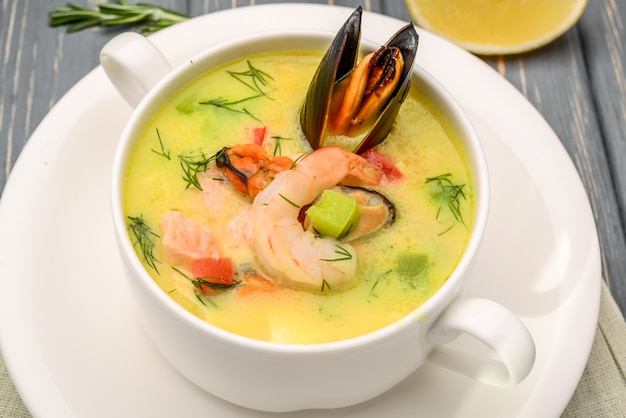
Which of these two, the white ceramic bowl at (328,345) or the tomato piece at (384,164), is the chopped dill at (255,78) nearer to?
the white ceramic bowl at (328,345)

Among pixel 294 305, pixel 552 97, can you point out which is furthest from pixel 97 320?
pixel 552 97

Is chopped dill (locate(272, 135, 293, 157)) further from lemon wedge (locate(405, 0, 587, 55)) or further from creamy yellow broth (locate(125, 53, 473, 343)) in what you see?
lemon wedge (locate(405, 0, 587, 55))

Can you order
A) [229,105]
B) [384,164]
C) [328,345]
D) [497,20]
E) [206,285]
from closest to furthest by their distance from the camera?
[328,345]
[206,285]
[384,164]
[229,105]
[497,20]

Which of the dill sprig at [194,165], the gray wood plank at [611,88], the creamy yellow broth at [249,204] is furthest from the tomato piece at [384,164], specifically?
the gray wood plank at [611,88]

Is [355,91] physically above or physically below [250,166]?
above

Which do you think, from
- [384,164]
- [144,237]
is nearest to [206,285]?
[144,237]

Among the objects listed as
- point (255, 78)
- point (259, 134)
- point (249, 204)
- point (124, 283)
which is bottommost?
point (124, 283)

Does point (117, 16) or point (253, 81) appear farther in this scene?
point (117, 16)

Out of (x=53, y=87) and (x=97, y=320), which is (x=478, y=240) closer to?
(x=97, y=320)

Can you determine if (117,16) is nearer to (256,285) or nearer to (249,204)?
(249,204)
